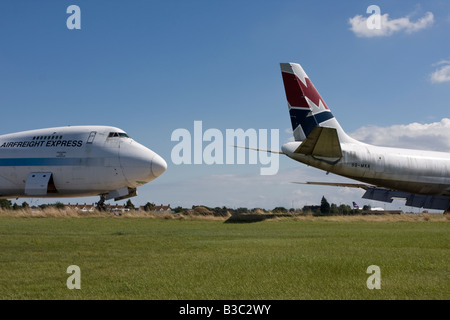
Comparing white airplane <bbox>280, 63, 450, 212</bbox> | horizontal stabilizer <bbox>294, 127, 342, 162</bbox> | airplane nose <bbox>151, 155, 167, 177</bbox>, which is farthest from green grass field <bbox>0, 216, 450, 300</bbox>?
airplane nose <bbox>151, 155, 167, 177</bbox>

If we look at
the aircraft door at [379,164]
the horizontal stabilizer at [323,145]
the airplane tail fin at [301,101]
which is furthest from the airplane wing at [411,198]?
the horizontal stabilizer at [323,145]

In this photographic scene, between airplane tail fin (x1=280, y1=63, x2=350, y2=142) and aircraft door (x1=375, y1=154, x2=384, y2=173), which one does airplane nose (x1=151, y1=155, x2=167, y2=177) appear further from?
aircraft door (x1=375, y1=154, x2=384, y2=173)

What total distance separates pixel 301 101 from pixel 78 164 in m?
17.2

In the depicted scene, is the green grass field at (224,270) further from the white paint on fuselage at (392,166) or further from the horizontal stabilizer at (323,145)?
the white paint on fuselage at (392,166)

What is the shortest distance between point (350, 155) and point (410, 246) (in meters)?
20.1

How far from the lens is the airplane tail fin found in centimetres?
3353

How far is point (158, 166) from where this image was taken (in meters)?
32.0

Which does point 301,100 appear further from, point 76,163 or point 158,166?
point 76,163

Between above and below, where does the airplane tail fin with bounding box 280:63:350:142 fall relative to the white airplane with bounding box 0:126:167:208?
above

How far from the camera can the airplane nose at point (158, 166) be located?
3191 centimetres

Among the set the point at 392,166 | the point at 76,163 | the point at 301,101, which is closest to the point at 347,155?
the point at 392,166

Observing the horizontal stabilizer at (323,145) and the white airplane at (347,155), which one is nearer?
the horizontal stabilizer at (323,145)

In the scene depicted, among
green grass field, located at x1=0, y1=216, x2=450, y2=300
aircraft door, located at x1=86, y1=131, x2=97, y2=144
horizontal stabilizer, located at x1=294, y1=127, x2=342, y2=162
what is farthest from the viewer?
aircraft door, located at x1=86, y1=131, x2=97, y2=144
